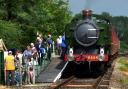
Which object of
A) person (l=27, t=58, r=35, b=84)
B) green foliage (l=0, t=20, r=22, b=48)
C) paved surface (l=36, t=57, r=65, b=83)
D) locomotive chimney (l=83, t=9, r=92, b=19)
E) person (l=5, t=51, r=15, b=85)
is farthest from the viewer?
green foliage (l=0, t=20, r=22, b=48)

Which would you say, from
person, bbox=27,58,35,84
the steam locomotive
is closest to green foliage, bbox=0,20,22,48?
the steam locomotive

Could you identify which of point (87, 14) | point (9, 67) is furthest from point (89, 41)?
point (9, 67)

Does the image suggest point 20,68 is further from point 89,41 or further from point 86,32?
point 89,41

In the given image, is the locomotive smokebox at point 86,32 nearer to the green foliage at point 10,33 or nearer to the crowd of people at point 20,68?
the crowd of people at point 20,68

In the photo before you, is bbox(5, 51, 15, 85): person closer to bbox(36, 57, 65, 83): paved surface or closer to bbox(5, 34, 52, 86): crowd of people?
bbox(5, 34, 52, 86): crowd of people

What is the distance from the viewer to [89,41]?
88.2ft

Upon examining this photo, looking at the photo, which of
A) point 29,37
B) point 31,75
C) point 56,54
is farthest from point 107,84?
point 29,37

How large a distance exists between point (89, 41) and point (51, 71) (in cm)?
250

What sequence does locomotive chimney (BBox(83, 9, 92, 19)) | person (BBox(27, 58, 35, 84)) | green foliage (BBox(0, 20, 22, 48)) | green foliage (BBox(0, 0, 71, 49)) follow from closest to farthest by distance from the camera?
person (BBox(27, 58, 35, 84))
locomotive chimney (BBox(83, 9, 92, 19))
green foliage (BBox(0, 20, 22, 48))
green foliage (BBox(0, 0, 71, 49))

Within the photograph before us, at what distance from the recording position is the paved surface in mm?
24375

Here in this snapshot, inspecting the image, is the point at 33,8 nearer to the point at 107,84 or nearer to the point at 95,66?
the point at 95,66

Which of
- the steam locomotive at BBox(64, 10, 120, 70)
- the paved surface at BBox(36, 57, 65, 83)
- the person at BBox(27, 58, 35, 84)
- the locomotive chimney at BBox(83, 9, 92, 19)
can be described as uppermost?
the locomotive chimney at BBox(83, 9, 92, 19)

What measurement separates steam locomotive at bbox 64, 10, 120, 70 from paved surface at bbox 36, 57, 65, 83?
1.02 m

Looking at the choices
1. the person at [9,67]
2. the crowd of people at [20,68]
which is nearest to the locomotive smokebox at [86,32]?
the crowd of people at [20,68]
